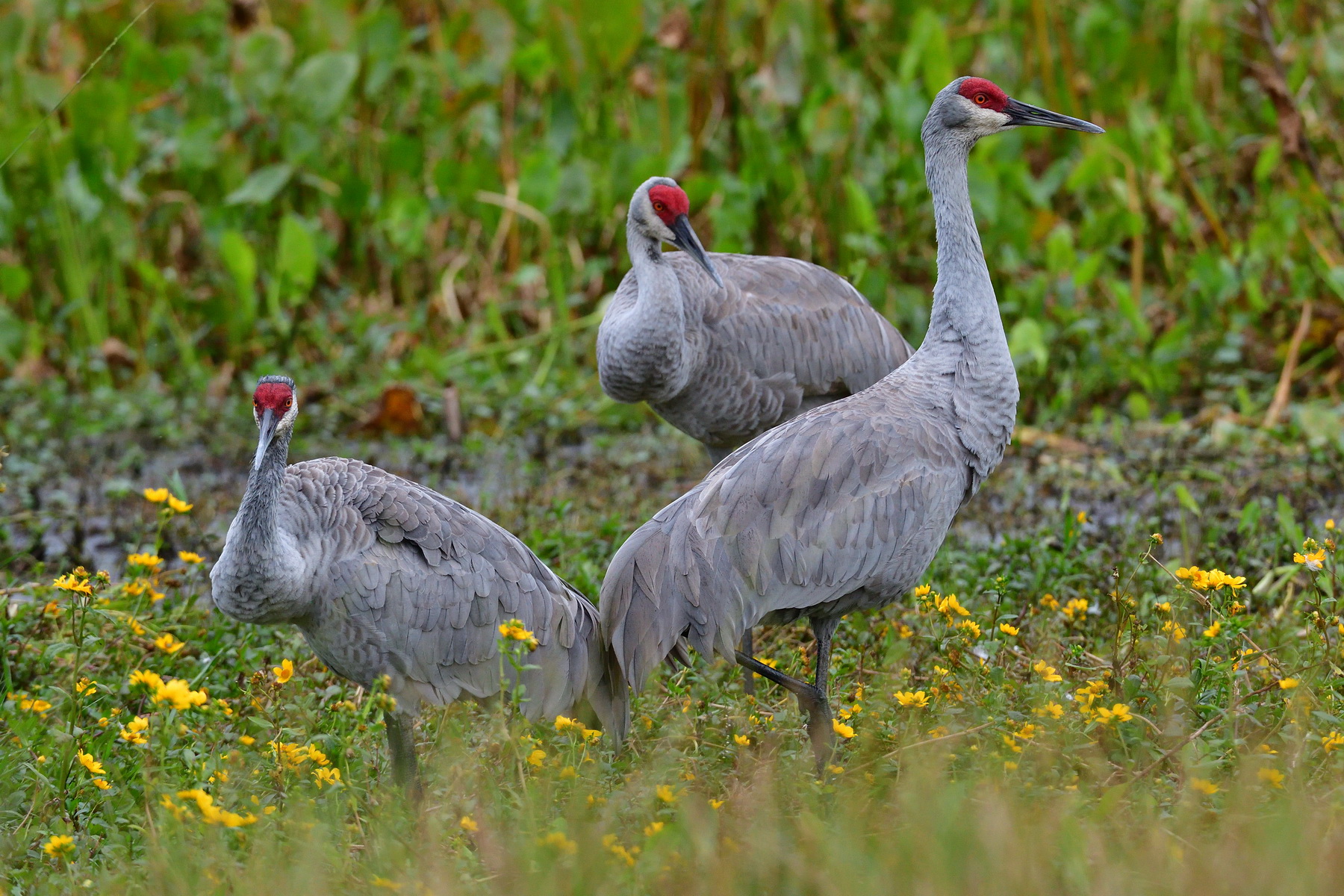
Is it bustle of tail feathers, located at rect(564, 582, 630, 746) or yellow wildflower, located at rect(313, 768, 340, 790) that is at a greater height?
yellow wildflower, located at rect(313, 768, 340, 790)

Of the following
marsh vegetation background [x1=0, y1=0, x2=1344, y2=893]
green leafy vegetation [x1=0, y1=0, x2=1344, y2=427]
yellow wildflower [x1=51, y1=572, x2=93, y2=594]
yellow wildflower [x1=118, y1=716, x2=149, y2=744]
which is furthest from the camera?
green leafy vegetation [x1=0, y1=0, x2=1344, y2=427]

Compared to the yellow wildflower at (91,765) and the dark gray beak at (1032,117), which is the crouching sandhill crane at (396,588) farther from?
the dark gray beak at (1032,117)

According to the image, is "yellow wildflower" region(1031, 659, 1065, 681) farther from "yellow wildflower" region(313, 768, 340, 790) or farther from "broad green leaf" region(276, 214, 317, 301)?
"broad green leaf" region(276, 214, 317, 301)

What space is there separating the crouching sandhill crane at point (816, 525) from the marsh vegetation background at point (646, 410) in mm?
217

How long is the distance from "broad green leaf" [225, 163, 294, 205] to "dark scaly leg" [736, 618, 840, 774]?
14.9 feet

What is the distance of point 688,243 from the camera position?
15.9 feet

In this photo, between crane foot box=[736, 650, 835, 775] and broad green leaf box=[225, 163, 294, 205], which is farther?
broad green leaf box=[225, 163, 294, 205]

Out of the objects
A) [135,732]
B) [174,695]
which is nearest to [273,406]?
[135,732]

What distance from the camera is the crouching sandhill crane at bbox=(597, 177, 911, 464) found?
4.83 meters

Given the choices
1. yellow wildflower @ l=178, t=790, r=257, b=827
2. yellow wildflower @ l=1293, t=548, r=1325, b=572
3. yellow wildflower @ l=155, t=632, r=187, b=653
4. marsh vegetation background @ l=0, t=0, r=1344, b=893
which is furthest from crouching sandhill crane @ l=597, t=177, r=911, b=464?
yellow wildflower @ l=178, t=790, r=257, b=827

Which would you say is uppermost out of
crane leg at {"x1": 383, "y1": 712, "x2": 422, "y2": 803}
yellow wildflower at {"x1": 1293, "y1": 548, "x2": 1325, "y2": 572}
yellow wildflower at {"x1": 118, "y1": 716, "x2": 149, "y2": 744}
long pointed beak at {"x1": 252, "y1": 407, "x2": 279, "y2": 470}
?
long pointed beak at {"x1": 252, "y1": 407, "x2": 279, "y2": 470}

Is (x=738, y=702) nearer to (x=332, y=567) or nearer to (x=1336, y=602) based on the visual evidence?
(x=332, y=567)

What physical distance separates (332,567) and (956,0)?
20.1 ft

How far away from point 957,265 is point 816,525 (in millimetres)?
872
